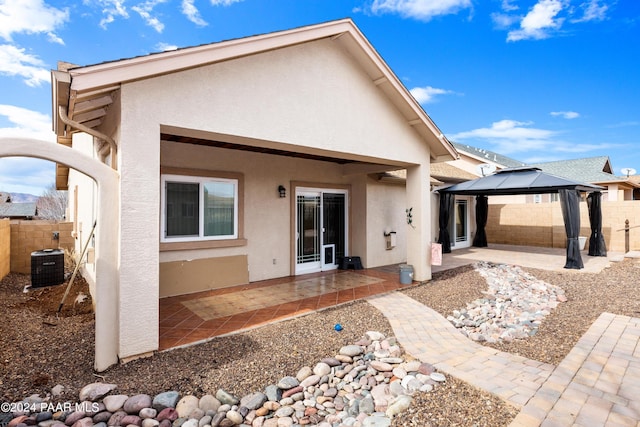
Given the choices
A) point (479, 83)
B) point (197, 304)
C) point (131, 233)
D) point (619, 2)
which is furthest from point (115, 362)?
point (479, 83)

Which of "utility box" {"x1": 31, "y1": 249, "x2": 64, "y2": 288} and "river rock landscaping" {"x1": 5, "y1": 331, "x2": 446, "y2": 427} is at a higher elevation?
"utility box" {"x1": 31, "y1": 249, "x2": 64, "y2": 288}

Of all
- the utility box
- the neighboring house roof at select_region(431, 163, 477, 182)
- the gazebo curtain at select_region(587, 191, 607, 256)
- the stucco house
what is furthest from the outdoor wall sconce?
the utility box

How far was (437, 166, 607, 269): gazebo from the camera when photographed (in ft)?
38.4

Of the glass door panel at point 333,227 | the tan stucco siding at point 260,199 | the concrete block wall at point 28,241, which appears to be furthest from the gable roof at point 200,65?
the concrete block wall at point 28,241

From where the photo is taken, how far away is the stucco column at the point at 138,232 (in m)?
4.30

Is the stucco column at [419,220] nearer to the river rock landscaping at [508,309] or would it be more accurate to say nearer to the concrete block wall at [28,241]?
the river rock landscaping at [508,309]

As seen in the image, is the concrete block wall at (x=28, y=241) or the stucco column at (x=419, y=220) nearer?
the stucco column at (x=419, y=220)

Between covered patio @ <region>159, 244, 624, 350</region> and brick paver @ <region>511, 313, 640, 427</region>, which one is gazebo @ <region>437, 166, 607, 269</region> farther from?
brick paver @ <region>511, 313, 640, 427</region>

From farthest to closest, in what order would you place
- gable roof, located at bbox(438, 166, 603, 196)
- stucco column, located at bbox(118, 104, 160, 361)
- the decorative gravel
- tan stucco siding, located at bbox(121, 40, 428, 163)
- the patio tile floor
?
gable roof, located at bbox(438, 166, 603, 196)
the patio tile floor
tan stucco siding, located at bbox(121, 40, 428, 163)
stucco column, located at bbox(118, 104, 160, 361)
the decorative gravel

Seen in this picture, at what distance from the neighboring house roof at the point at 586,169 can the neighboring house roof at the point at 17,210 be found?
185 ft

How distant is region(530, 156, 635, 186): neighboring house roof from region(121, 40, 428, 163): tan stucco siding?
23.6 metres

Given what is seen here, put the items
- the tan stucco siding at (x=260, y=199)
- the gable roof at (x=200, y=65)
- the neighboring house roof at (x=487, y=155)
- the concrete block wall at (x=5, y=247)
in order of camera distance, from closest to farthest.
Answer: the gable roof at (x=200, y=65), the tan stucco siding at (x=260, y=199), the concrete block wall at (x=5, y=247), the neighboring house roof at (x=487, y=155)

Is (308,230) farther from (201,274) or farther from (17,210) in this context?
(17,210)

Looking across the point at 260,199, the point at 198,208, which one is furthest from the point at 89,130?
the point at 260,199
